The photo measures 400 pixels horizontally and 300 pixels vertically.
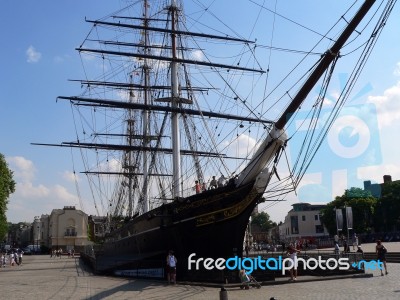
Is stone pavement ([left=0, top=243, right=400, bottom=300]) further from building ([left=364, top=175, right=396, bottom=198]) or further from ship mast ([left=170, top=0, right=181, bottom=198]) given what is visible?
building ([left=364, top=175, right=396, bottom=198])

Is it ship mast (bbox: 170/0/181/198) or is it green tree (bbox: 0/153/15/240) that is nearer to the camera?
ship mast (bbox: 170/0/181/198)

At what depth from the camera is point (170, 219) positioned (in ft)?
63.8

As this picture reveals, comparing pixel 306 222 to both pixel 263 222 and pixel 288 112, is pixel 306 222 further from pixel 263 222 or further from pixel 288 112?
pixel 288 112

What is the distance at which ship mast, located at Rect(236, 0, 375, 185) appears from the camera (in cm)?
1306

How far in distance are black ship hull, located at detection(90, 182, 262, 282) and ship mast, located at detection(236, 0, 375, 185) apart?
1.96 ft

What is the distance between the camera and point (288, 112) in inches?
610

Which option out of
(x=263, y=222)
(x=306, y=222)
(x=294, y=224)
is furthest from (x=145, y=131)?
(x=263, y=222)

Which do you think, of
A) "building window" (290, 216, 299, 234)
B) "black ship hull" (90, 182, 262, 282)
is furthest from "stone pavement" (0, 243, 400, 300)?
"building window" (290, 216, 299, 234)

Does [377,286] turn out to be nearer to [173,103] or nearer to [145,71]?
[173,103]

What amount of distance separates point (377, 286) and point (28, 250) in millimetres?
80287

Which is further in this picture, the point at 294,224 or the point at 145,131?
the point at 294,224

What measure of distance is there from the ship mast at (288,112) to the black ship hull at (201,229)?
1.96 ft

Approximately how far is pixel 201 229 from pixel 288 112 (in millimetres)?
5826

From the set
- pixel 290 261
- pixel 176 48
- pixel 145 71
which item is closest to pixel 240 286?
pixel 290 261
